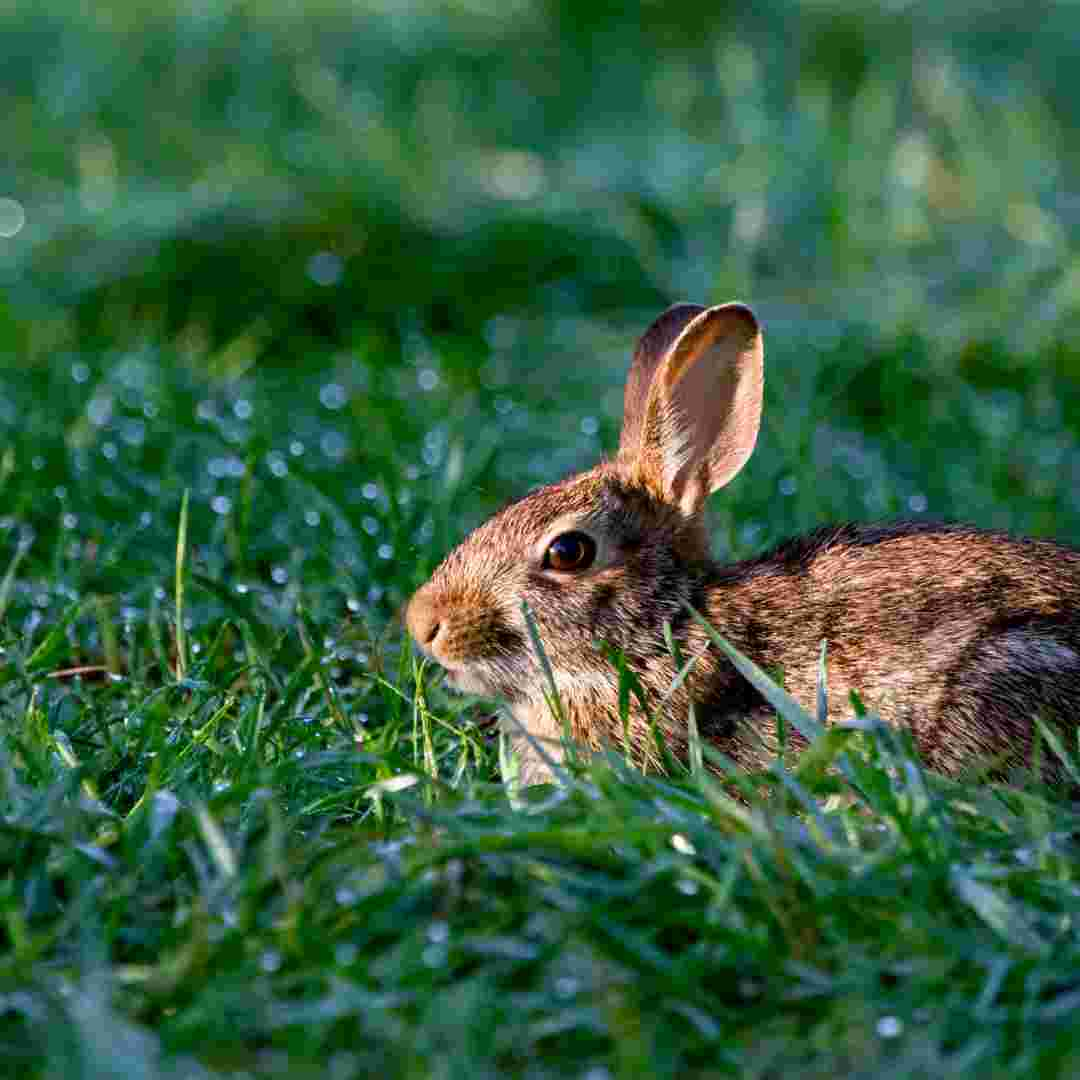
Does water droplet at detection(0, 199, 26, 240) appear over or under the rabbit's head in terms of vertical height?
over

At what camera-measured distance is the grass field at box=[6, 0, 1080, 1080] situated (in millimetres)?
3139

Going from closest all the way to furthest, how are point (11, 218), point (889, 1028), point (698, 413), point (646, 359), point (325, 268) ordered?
point (889, 1028), point (698, 413), point (646, 359), point (325, 268), point (11, 218)

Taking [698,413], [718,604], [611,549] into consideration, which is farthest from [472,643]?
[698,413]

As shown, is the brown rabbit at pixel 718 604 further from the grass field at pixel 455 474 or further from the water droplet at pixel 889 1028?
the water droplet at pixel 889 1028

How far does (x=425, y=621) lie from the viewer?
4.77m

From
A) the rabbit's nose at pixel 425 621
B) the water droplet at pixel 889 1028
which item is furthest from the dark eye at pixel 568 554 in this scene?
the water droplet at pixel 889 1028

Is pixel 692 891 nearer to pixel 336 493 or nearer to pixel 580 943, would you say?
pixel 580 943

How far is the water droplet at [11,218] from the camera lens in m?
9.02

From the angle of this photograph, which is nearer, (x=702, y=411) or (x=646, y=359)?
(x=702, y=411)

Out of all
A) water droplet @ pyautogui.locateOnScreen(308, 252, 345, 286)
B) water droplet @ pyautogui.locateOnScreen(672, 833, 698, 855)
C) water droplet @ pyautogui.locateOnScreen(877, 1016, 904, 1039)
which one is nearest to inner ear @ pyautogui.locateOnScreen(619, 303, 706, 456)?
water droplet @ pyautogui.locateOnScreen(672, 833, 698, 855)

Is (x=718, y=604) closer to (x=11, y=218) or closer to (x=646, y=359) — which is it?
(x=646, y=359)

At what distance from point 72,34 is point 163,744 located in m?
8.88

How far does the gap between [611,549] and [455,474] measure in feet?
3.60

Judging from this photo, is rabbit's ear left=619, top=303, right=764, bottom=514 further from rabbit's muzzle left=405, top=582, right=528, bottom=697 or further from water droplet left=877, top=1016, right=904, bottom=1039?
water droplet left=877, top=1016, right=904, bottom=1039
